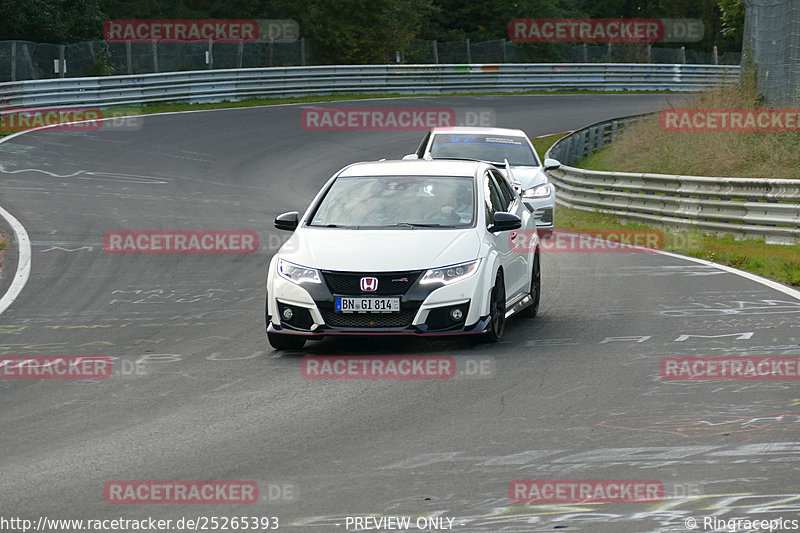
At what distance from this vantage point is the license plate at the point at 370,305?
384 inches

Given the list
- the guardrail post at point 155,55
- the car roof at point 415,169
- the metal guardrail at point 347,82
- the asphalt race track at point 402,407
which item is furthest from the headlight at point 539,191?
the guardrail post at point 155,55

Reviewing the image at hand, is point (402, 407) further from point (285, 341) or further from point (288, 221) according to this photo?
point (288, 221)

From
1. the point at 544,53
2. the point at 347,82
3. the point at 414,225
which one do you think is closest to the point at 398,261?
the point at 414,225

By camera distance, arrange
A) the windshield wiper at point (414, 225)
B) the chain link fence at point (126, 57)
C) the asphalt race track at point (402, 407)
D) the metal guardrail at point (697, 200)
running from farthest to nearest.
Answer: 1. the chain link fence at point (126, 57)
2. the metal guardrail at point (697, 200)
3. the windshield wiper at point (414, 225)
4. the asphalt race track at point (402, 407)

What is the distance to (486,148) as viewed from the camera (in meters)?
19.8

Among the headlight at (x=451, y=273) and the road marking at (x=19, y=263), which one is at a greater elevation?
the headlight at (x=451, y=273)

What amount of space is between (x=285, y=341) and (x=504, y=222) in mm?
2195

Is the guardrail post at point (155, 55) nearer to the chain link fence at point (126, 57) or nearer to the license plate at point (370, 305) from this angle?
the chain link fence at point (126, 57)

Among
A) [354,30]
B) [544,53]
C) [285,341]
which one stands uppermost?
[285,341]

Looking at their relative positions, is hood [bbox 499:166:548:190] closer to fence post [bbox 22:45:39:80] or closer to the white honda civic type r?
the white honda civic type r

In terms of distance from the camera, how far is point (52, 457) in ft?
22.3

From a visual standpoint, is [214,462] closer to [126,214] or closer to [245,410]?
[245,410]

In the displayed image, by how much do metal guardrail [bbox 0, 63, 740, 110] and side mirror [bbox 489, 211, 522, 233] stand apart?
70.0ft

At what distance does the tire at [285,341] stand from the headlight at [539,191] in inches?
371
